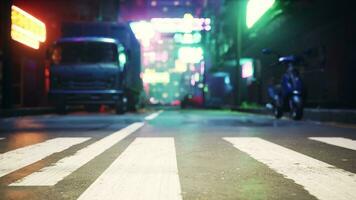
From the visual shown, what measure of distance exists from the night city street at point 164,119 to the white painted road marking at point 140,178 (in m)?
0.01

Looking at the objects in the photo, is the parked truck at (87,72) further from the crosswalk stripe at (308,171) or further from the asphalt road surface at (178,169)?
the crosswalk stripe at (308,171)

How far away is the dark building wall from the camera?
1591 centimetres

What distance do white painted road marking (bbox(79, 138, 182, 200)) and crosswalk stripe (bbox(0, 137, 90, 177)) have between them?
2.94ft

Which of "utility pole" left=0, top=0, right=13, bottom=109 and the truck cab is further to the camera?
the truck cab

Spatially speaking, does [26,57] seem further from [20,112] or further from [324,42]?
[324,42]

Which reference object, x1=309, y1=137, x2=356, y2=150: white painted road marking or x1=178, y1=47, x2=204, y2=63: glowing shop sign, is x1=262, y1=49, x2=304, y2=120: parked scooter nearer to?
x1=309, y1=137, x2=356, y2=150: white painted road marking

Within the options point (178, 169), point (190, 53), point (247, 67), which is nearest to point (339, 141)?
point (178, 169)

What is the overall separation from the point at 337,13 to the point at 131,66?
9.30 metres

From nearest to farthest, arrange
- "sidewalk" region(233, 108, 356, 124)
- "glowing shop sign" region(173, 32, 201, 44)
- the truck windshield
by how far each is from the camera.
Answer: "sidewalk" region(233, 108, 356, 124) < the truck windshield < "glowing shop sign" region(173, 32, 201, 44)

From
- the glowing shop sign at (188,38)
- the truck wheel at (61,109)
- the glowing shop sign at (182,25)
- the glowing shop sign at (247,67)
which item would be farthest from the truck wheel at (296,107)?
the glowing shop sign at (188,38)

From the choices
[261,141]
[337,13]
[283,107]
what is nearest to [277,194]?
[261,141]

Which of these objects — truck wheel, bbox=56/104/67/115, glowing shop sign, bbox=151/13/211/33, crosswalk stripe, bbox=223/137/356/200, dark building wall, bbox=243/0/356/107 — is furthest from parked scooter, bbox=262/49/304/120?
glowing shop sign, bbox=151/13/211/33

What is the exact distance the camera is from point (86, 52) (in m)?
18.1

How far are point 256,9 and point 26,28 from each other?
12354mm
